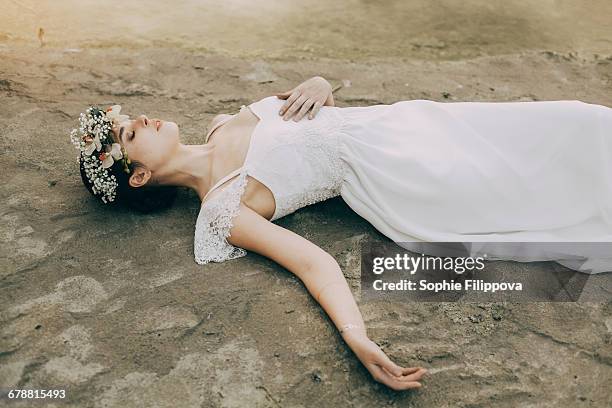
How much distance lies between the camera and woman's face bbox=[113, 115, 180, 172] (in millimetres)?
2955

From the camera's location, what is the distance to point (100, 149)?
2896mm

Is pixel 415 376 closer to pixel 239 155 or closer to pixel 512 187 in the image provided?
pixel 512 187

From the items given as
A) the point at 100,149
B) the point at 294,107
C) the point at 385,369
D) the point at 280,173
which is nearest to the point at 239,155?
the point at 280,173

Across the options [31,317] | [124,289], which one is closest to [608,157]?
[124,289]

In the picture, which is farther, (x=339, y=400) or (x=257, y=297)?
(x=257, y=297)

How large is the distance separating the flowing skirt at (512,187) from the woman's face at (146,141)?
39.7 inches

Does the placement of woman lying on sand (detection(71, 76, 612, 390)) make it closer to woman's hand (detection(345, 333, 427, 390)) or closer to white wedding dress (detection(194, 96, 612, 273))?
white wedding dress (detection(194, 96, 612, 273))

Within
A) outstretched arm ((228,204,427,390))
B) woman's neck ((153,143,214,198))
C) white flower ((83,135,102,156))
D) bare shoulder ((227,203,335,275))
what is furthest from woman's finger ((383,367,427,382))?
white flower ((83,135,102,156))

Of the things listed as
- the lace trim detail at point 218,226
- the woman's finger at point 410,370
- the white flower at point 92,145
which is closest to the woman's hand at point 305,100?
the lace trim detail at point 218,226

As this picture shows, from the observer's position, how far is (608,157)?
2797 mm

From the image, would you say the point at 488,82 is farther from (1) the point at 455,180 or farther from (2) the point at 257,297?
(2) the point at 257,297

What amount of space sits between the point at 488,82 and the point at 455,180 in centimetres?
200

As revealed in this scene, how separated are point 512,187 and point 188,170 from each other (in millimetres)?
1603

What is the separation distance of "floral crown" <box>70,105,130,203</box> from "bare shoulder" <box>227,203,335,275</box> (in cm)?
67
